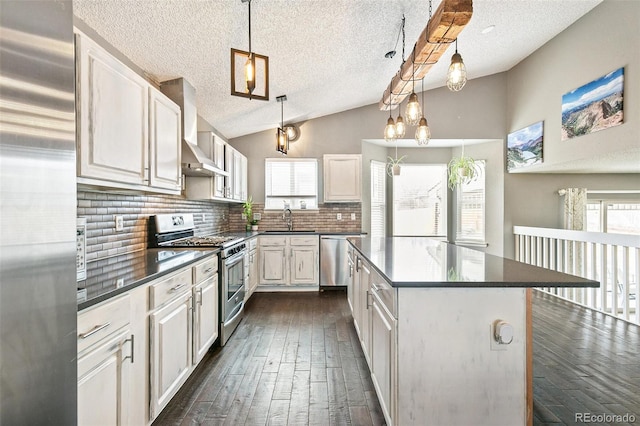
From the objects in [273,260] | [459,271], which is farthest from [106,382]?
[273,260]

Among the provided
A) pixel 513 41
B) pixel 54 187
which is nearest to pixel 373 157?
pixel 513 41

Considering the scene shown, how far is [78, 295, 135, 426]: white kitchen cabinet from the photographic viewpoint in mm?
1175

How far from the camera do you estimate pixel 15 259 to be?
0.59 m

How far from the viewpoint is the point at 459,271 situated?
5.60ft

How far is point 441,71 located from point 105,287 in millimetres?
4992

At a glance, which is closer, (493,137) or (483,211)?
(493,137)

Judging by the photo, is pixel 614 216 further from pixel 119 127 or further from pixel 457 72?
pixel 119 127

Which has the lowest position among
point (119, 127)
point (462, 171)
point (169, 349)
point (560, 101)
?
point (169, 349)

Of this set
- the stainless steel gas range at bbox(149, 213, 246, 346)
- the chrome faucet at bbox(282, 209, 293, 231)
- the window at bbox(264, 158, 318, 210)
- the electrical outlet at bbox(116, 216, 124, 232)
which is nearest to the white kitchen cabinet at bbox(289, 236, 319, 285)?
the chrome faucet at bbox(282, 209, 293, 231)

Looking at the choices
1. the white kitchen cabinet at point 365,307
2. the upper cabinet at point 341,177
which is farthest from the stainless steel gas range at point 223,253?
the upper cabinet at point 341,177

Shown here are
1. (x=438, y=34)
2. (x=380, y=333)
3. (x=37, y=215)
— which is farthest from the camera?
(x=438, y=34)

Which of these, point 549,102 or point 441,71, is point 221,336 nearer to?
point 441,71

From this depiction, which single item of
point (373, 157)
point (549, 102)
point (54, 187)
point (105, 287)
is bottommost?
point (105, 287)

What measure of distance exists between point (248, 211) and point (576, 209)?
5417 millimetres
